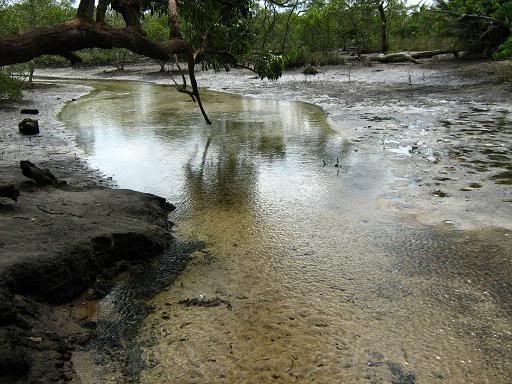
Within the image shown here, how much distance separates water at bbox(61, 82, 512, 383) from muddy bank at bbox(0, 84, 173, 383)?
1.21 feet

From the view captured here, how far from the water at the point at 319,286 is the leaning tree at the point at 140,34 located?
176 cm

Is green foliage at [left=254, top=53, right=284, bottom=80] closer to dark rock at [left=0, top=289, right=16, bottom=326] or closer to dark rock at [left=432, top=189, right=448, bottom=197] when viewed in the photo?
dark rock at [left=432, top=189, right=448, bottom=197]

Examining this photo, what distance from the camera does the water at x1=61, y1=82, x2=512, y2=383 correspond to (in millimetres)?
2588

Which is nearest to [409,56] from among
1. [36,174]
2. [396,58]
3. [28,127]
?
[396,58]

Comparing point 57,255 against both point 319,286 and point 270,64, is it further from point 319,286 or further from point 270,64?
point 270,64

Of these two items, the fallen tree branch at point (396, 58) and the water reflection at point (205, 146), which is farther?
the fallen tree branch at point (396, 58)

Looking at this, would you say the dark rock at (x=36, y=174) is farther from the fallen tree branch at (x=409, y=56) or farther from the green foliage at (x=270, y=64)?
the fallen tree branch at (x=409, y=56)

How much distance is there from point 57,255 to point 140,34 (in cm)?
221

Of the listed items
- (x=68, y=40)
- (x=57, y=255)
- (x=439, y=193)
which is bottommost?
(x=439, y=193)

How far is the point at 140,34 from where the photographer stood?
422cm

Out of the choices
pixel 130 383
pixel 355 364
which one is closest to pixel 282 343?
pixel 355 364

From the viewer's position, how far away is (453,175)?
229 inches

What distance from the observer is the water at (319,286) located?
2588mm

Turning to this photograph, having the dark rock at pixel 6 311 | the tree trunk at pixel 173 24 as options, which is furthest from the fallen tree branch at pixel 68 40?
the dark rock at pixel 6 311
